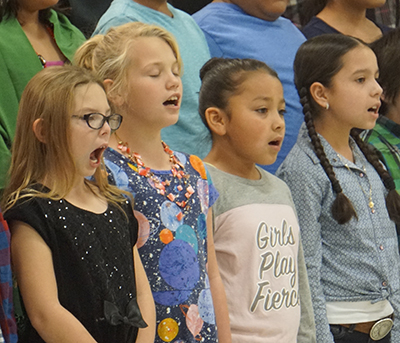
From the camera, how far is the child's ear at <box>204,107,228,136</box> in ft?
6.81

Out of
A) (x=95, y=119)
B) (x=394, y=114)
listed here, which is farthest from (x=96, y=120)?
(x=394, y=114)

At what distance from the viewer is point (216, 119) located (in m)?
2.09

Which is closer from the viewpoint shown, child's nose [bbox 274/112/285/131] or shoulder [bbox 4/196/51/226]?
shoulder [bbox 4/196/51/226]

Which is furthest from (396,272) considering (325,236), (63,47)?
(63,47)

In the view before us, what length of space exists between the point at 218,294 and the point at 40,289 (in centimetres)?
60

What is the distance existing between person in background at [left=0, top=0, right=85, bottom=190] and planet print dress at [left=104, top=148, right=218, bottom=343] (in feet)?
1.05

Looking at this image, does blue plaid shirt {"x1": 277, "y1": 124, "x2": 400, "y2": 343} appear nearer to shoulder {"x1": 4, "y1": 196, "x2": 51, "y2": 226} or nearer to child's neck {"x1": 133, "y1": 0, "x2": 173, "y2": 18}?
child's neck {"x1": 133, "y1": 0, "x2": 173, "y2": 18}

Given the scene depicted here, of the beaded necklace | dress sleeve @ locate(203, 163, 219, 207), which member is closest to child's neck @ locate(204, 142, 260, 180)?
dress sleeve @ locate(203, 163, 219, 207)

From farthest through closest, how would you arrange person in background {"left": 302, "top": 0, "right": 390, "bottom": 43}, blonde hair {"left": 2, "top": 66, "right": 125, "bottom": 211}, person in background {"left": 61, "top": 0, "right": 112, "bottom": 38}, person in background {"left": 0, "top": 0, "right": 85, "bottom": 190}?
person in background {"left": 302, "top": 0, "right": 390, "bottom": 43} → person in background {"left": 61, "top": 0, "right": 112, "bottom": 38} → person in background {"left": 0, "top": 0, "right": 85, "bottom": 190} → blonde hair {"left": 2, "top": 66, "right": 125, "bottom": 211}

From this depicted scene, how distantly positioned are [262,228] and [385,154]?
0.87m

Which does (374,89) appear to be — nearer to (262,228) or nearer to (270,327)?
(262,228)

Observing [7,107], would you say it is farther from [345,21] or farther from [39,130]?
[345,21]

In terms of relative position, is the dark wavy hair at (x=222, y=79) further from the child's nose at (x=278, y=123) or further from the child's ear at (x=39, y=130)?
the child's ear at (x=39, y=130)

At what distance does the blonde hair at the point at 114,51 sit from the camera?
1785mm
